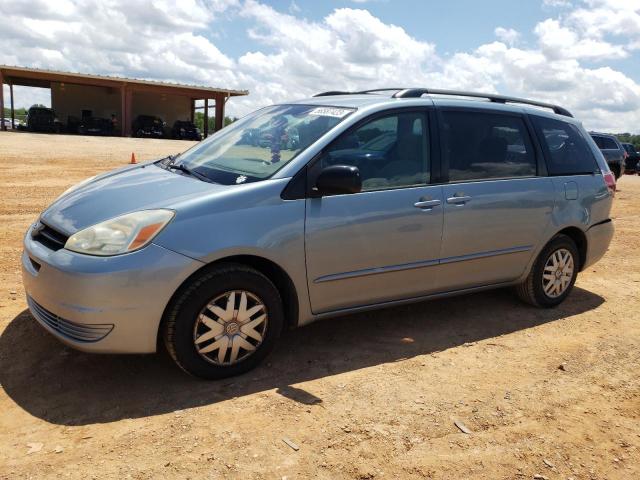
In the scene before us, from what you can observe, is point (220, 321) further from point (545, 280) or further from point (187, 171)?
point (545, 280)

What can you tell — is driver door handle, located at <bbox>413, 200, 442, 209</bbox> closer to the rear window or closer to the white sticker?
the white sticker

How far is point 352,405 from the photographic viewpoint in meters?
3.40

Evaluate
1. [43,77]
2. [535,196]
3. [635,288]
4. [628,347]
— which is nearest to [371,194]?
[535,196]

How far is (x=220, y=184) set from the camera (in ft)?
12.0

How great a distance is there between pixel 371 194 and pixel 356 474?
186 cm

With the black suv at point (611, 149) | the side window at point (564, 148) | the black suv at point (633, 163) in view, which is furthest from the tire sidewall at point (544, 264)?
the black suv at point (633, 163)

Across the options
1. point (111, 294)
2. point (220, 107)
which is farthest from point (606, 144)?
point (220, 107)

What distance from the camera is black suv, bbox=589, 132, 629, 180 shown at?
60.2ft

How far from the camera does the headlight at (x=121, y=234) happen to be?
3.18 metres

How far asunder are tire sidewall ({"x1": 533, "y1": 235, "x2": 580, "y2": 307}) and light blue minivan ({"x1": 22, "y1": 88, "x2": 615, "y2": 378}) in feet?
0.06

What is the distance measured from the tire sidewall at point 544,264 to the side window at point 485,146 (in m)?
0.70

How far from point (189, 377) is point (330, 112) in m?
2.04

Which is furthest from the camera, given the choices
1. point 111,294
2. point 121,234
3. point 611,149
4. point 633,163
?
point 633,163

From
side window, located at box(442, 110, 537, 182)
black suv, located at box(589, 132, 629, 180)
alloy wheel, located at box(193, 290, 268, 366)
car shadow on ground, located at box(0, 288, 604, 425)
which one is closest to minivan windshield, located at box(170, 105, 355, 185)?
alloy wheel, located at box(193, 290, 268, 366)
